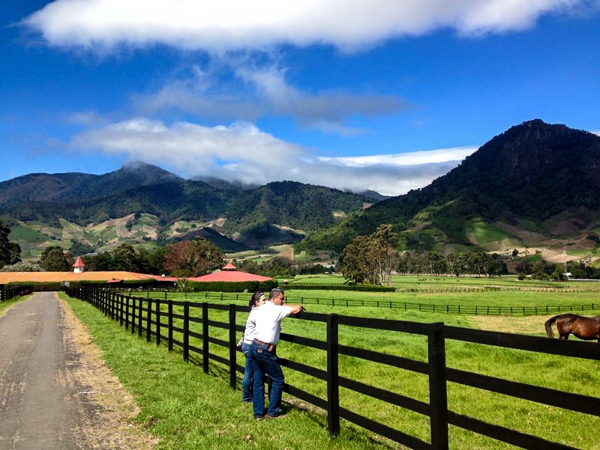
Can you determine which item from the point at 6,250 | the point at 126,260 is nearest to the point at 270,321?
the point at 126,260

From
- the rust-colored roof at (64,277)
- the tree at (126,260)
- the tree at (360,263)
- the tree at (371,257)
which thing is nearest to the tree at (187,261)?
the rust-colored roof at (64,277)

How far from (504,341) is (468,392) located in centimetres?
752

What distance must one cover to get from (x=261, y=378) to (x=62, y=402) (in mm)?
4055

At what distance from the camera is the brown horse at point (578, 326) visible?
19297 millimetres

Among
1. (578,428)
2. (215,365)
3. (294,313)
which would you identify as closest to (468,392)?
(578,428)

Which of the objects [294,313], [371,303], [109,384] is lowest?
[371,303]

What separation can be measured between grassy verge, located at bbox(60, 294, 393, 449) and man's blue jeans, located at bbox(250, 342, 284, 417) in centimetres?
25

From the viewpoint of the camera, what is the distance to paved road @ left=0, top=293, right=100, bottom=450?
7.17 m

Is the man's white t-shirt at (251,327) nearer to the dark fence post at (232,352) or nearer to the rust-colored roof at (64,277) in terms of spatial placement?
the dark fence post at (232,352)

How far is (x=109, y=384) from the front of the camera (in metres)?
10.9

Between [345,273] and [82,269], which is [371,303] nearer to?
[345,273]

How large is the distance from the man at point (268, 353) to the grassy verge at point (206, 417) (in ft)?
0.95

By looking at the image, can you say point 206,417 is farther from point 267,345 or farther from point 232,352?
point 232,352

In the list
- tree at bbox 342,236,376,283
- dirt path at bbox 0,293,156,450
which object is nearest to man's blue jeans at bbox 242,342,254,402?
dirt path at bbox 0,293,156,450
